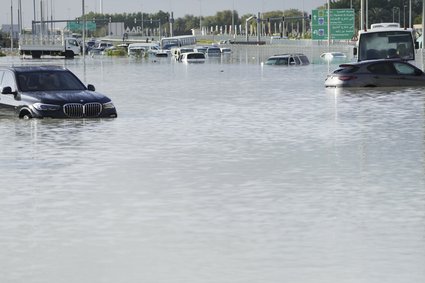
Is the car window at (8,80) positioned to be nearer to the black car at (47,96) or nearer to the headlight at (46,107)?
the black car at (47,96)

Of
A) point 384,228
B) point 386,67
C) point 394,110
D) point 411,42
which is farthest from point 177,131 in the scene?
point 411,42

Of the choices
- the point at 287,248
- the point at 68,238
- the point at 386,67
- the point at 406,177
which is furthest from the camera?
the point at 386,67

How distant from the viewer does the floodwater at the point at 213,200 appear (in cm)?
1009

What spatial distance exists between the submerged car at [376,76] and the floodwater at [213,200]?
16.4m

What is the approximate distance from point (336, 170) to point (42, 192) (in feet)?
15.0

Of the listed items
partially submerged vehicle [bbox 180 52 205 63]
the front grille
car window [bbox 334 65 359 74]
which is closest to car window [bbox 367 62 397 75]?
car window [bbox 334 65 359 74]

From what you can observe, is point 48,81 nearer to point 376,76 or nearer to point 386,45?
point 376,76

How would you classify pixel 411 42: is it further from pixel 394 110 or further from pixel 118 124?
pixel 118 124

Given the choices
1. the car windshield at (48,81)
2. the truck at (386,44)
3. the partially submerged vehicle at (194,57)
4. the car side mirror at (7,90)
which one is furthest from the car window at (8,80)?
the partially submerged vehicle at (194,57)

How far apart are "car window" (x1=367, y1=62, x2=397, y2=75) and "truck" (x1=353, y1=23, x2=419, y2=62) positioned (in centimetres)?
941

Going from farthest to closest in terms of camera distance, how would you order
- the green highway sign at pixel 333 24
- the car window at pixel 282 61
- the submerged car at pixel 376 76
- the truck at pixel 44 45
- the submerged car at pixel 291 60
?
the truck at pixel 44 45, the green highway sign at pixel 333 24, the car window at pixel 282 61, the submerged car at pixel 291 60, the submerged car at pixel 376 76

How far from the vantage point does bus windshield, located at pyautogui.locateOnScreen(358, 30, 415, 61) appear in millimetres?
55531

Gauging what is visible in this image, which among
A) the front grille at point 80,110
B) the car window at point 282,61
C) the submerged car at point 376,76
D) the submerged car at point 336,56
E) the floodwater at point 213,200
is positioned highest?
the submerged car at point 336,56

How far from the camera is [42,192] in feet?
50.2
